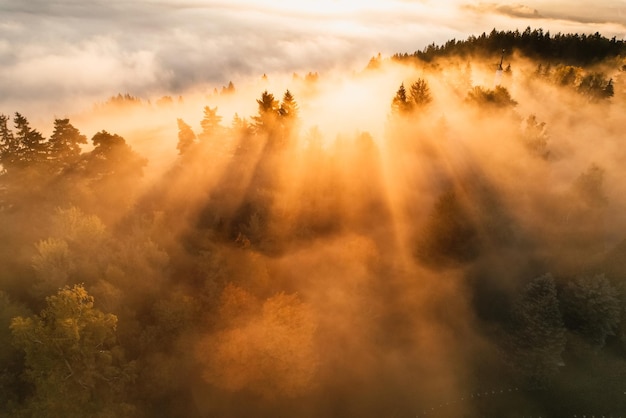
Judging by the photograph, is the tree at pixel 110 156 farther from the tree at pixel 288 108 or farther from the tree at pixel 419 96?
the tree at pixel 419 96

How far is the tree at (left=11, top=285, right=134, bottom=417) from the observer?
94.5 feet

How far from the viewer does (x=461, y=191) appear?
2525 inches

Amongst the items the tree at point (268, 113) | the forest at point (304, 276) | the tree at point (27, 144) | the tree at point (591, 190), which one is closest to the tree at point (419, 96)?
the forest at point (304, 276)

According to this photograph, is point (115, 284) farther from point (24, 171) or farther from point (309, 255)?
point (309, 255)

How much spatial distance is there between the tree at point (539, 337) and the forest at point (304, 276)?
0.89ft

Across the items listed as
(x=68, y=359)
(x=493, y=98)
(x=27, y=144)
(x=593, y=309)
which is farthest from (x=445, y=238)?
(x=27, y=144)

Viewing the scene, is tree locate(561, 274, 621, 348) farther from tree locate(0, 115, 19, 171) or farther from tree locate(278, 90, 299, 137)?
tree locate(0, 115, 19, 171)

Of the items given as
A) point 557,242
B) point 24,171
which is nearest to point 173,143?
point 24,171

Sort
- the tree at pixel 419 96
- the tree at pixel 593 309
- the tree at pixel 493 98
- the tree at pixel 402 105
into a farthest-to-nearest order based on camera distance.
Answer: the tree at pixel 419 96
the tree at pixel 493 98
the tree at pixel 402 105
the tree at pixel 593 309

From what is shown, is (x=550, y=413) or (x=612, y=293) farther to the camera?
(x=612, y=293)

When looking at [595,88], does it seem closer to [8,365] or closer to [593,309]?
[593,309]

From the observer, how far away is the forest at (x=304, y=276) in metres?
37.5

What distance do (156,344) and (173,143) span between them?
6412 cm

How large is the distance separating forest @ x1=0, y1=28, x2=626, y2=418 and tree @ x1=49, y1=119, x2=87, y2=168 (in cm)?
28
